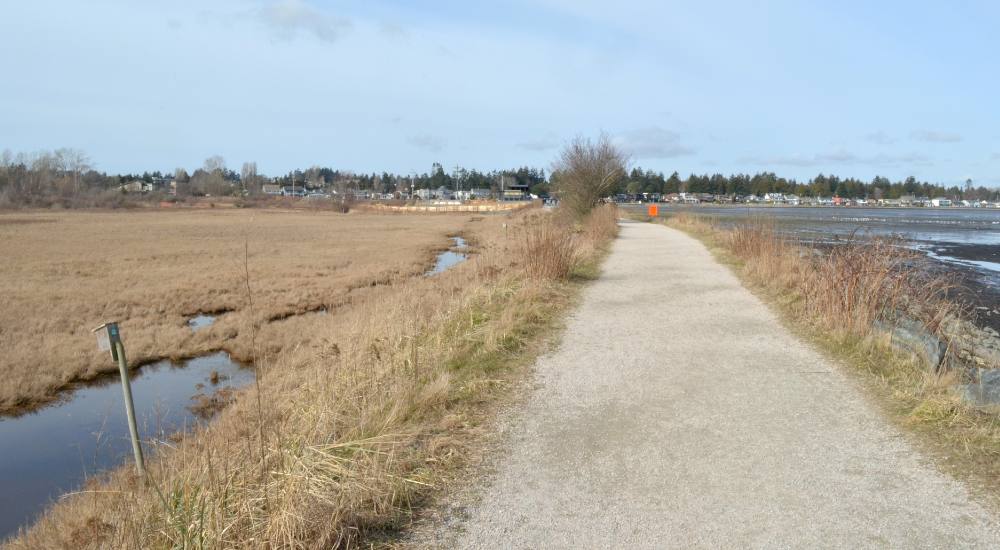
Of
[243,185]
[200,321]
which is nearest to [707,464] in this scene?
[200,321]

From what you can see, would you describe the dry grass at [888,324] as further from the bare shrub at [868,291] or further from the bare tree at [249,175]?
the bare tree at [249,175]

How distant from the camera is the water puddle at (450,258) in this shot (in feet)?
96.7

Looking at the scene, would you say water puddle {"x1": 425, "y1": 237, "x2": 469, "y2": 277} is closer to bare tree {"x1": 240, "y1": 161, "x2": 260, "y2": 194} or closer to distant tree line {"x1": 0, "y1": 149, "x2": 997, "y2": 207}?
distant tree line {"x1": 0, "y1": 149, "x2": 997, "y2": 207}

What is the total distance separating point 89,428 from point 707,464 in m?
9.70

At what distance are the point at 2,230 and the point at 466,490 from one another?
59350 millimetres

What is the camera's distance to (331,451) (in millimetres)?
5156

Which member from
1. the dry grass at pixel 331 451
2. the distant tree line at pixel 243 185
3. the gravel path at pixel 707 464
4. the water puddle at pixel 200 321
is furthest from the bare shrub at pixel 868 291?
the distant tree line at pixel 243 185

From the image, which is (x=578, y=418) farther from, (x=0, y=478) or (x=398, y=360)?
(x=0, y=478)

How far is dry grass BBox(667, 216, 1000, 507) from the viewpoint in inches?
210

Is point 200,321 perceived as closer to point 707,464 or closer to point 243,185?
point 707,464

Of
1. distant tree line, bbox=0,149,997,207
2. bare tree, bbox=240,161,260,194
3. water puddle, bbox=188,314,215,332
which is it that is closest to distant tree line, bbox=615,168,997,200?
distant tree line, bbox=0,149,997,207

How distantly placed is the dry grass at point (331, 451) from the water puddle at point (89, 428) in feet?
3.62

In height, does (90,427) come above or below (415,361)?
below

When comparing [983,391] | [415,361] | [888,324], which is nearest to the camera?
[983,391]
